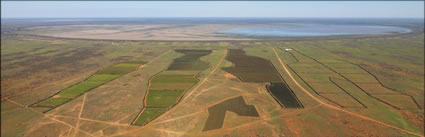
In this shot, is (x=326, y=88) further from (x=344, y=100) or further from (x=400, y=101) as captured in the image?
(x=400, y=101)

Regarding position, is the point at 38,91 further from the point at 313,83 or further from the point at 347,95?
the point at 347,95

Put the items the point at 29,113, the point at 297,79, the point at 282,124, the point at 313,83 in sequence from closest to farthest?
the point at 282,124, the point at 29,113, the point at 313,83, the point at 297,79

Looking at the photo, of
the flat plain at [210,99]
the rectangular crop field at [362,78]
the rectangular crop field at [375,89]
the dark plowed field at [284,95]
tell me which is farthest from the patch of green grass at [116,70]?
the rectangular crop field at [362,78]

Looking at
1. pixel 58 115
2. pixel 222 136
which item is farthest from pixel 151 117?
pixel 58 115

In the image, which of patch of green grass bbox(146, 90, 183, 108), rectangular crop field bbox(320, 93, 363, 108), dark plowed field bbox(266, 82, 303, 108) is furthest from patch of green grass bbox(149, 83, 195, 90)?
rectangular crop field bbox(320, 93, 363, 108)

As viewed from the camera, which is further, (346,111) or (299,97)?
(299,97)

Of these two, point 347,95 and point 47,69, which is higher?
point 47,69

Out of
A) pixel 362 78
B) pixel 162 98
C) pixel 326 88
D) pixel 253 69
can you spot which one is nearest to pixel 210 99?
pixel 162 98
